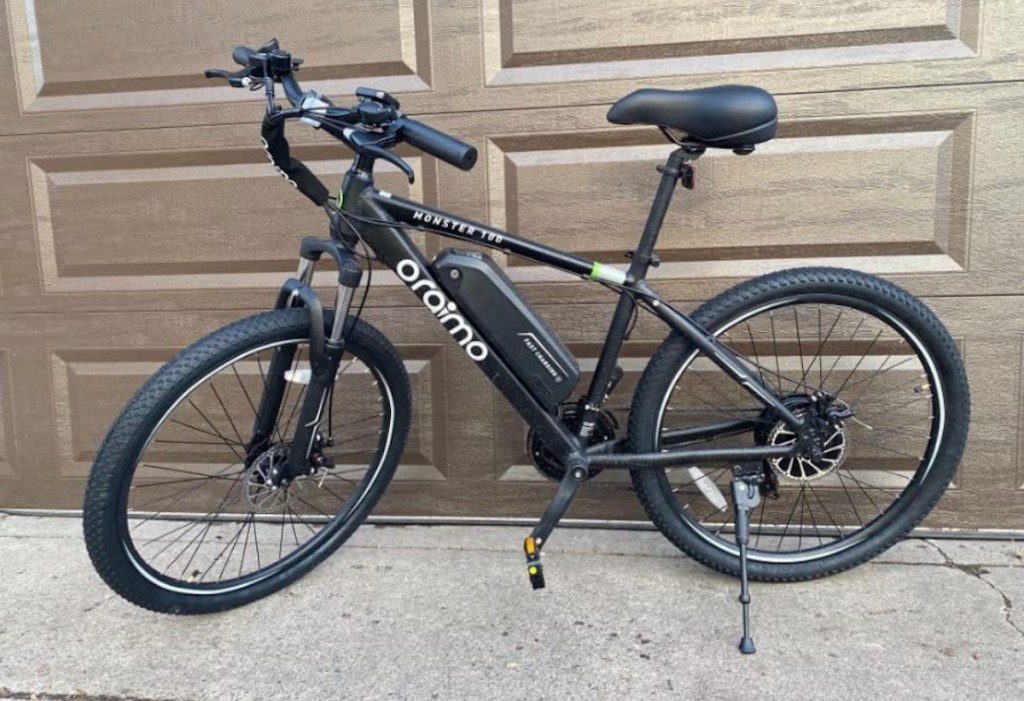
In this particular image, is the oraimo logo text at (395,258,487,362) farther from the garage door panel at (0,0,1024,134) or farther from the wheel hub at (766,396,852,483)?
the wheel hub at (766,396,852,483)

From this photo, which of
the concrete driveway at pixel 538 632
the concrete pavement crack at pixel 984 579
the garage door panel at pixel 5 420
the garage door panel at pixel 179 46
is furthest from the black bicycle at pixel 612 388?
the garage door panel at pixel 5 420

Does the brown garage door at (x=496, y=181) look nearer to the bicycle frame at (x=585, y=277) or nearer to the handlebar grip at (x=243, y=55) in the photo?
the bicycle frame at (x=585, y=277)

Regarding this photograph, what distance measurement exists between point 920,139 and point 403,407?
1770 mm

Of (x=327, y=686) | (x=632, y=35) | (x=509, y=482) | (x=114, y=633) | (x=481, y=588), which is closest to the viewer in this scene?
(x=327, y=686)

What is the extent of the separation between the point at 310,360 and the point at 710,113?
1208 millimetres

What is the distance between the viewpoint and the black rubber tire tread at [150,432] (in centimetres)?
176

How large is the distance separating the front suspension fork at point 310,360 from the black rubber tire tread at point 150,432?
0.05 m

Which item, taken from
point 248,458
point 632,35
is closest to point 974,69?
point 632,35

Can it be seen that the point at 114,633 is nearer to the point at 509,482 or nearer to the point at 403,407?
the point at 403,407

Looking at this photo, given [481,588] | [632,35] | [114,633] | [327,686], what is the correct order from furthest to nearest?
[632,35] < [481,588] < [114,633] < [327,686]

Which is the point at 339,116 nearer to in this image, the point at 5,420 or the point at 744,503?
the point at 744,503

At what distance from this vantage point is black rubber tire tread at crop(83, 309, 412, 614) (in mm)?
1756

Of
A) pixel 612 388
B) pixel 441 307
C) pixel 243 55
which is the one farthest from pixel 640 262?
pixel 243 55

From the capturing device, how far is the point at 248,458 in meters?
2.02
